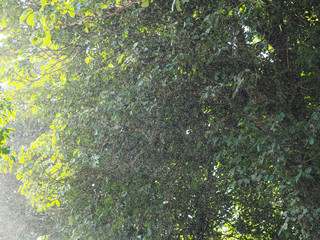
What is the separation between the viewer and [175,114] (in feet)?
16.0

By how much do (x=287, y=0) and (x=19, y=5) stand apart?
4.00 m

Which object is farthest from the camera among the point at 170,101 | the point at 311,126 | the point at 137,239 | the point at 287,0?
the point at 137,239

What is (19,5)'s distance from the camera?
5.70 meters

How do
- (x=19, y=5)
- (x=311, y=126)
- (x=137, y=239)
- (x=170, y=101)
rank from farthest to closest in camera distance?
(x=19, y=5) < (x=137, y=239) < (x=170, y=101) < (x=311, y=126)

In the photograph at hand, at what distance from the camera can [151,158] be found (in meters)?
5.18

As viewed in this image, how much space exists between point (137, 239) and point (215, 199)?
1.24 metres

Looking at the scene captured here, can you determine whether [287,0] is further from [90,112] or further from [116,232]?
[116,232]

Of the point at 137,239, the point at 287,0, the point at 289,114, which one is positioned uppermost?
the point at 287,0

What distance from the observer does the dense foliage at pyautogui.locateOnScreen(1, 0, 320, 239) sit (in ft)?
12.0

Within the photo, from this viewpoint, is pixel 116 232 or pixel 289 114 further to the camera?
pixel 116 232

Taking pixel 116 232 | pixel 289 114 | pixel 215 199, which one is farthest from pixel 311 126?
pixel 116 232

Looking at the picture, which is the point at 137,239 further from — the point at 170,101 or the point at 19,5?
the point at 19,5

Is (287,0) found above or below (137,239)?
above

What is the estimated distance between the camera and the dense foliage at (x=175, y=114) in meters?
3.66
